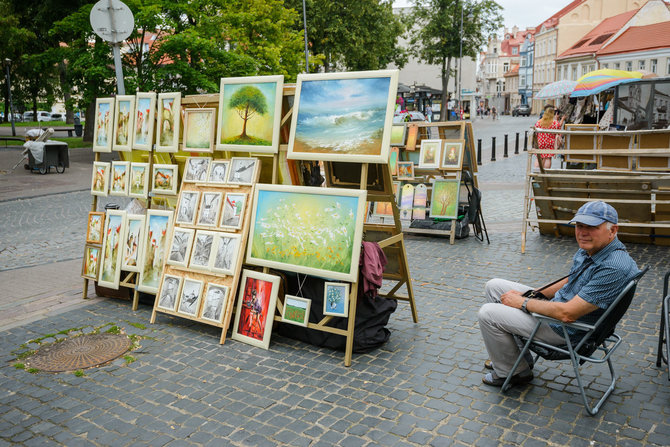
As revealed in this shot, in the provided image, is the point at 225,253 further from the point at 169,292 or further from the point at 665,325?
the point at 665,325

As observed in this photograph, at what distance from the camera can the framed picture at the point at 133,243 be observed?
5.84 m

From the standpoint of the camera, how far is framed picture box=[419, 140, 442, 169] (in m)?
9.06

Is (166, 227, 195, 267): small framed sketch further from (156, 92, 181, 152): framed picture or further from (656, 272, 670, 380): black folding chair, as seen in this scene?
(656, 272, 670, 380): black folding chair

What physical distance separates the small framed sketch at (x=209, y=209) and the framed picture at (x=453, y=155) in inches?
183

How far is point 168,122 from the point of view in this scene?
5828mm

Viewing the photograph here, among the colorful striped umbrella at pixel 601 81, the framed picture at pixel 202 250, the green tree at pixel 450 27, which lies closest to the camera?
the framed picture at pixel 202 250

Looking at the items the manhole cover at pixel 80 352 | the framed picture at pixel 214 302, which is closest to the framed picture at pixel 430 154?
the framed picture at pixel 214 302

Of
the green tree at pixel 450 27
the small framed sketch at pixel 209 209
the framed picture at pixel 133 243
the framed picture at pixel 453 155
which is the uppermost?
the green tree at pixel 450 27

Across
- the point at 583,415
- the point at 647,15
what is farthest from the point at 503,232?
the point at 647,15

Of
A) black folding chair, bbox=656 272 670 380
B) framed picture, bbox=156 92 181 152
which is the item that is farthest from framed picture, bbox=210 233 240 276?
black folding chair, bbox=656 272 670 380

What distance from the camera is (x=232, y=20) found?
21.5 meters

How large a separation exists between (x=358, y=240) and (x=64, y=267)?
520 centimetres

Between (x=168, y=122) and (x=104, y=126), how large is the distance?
1.10 m

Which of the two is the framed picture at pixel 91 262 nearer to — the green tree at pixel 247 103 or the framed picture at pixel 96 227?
the framed picture at pixel 96 227
